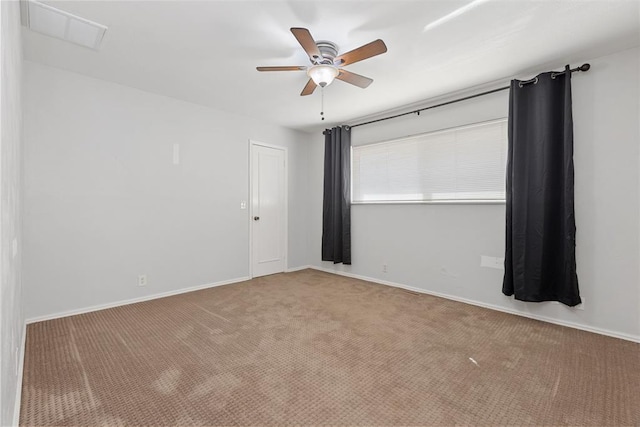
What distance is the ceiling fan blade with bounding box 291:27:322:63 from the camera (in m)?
2.00

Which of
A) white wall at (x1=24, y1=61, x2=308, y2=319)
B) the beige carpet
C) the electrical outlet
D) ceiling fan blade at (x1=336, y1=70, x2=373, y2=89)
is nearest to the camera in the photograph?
the beige carpet

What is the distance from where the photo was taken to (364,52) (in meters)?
2.27

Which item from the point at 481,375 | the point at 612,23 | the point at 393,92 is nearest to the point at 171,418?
the point at 481,375

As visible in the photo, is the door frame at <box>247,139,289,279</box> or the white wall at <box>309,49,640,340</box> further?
the door frame at <box>247,139,289,279</box>

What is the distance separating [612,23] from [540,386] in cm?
271

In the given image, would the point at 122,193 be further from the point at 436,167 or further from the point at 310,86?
the point at 436,167

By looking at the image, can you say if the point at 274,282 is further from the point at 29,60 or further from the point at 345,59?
the point at 29,60

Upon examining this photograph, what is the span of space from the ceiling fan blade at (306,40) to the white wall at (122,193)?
2425 mm

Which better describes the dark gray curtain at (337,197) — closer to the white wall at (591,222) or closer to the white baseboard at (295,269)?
the white baseboard at (295,269)

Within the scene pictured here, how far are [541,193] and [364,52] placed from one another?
223 cm

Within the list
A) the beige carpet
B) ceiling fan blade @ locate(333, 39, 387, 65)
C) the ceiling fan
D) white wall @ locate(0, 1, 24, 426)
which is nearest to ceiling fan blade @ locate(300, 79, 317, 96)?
the ceiling fan

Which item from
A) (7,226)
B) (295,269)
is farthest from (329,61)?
(295,269)

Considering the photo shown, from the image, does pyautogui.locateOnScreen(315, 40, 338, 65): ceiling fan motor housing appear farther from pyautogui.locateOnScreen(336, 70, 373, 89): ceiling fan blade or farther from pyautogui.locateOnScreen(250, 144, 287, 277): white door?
pyautogui.locateOnScreen(250, 144, 287, 277): white door

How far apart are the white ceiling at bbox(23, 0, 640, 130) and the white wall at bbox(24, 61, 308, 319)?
1.24ft
